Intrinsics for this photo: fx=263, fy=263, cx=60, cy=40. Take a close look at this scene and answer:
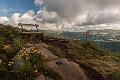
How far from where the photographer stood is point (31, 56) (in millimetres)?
18812

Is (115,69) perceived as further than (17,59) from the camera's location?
Yes

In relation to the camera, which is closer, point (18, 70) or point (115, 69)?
point (18, 70)

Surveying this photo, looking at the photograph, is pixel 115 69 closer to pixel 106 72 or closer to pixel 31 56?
pixel 106 72

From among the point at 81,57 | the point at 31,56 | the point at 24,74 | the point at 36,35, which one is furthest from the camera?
the point at 36,35

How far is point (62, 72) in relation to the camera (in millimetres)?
18922

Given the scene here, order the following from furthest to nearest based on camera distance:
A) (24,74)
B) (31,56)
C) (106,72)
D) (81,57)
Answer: (81,57) → (106,72) → (31,56) → (24,74)

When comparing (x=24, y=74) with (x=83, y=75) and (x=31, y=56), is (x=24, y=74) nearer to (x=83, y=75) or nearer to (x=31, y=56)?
(x=31, y=56)

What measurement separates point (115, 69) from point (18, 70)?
8.09 m

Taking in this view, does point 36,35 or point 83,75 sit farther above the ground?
point 36,35

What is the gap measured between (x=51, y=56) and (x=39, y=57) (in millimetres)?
1989

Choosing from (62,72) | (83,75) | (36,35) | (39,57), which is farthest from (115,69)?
(36,35)

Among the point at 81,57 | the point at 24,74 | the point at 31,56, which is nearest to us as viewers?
the point at 24,74

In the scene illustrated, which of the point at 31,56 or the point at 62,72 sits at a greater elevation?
the point at 31,56

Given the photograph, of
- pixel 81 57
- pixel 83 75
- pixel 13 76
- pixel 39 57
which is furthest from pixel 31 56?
pixel 81 57
